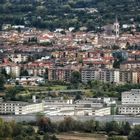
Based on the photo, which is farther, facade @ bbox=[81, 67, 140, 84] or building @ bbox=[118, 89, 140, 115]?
facade @ bbox=[81, 67, 140, 84]

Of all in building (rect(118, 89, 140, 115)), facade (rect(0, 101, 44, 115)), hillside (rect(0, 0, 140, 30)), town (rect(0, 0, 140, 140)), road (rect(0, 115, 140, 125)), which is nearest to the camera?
town (rect(0, 0, 140, 140))

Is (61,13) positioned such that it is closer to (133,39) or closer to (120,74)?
(133,39)

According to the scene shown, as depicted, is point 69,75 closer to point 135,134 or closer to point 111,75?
point 111,75

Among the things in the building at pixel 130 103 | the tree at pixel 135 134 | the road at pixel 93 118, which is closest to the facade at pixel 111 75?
the building at pixel 130 103

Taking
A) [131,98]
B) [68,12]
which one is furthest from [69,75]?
[68,12]

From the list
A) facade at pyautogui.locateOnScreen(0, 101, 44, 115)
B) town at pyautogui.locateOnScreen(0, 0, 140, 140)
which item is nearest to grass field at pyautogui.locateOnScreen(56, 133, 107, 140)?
town at pyautogui.locateOnScreen(0, 0, 140, 140)

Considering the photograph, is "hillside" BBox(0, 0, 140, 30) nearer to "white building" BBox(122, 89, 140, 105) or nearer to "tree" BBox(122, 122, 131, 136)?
"white building" BBox(122, 89, 140, 105)
